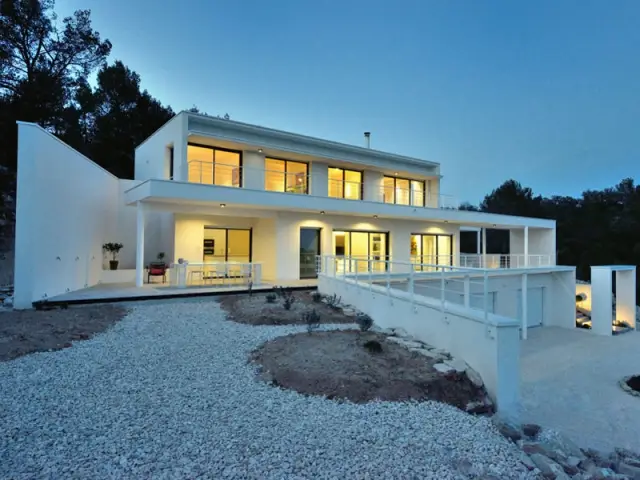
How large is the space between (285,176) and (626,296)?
18.1 meters

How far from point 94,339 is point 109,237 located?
9486 millimetres

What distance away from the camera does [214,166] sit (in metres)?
14.9

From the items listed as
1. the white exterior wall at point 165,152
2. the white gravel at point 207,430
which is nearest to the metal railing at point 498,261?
the white exterior wall at point 165,152

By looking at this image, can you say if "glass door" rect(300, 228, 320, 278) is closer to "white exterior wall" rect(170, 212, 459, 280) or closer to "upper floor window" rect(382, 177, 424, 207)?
"white exterior wall" rect(170, 212, 459, 280)

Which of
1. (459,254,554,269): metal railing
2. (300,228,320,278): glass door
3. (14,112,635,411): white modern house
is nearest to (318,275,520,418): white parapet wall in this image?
(14,112,635,411): white modern house

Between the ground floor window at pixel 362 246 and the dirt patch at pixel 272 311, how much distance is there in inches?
246

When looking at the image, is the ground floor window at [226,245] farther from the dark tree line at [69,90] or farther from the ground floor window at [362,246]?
the dark tree line at [69,90]

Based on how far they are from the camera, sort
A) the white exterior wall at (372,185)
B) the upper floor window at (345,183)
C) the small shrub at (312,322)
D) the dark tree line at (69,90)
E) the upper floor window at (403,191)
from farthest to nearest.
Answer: the dark tree line at (69,90) → the upper floor window at (403,191) → the white exterior wall at (372,185) → the upper floor window at (345,183) → the small shrub at (312,322)

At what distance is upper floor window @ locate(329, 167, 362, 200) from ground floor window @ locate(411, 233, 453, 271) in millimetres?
4393

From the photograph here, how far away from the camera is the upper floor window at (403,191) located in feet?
66.5

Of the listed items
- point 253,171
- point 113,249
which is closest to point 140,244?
point 113,249

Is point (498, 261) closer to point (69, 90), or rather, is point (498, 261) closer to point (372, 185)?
point (372, 185)

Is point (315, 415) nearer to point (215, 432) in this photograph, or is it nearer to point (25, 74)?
point (215, 432)

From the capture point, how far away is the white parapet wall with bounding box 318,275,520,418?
214 inches
